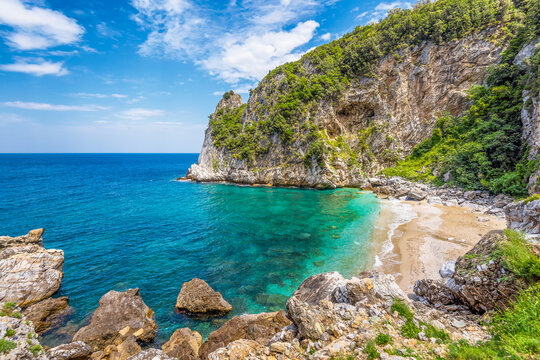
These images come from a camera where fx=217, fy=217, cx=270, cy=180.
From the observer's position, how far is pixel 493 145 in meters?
28.1

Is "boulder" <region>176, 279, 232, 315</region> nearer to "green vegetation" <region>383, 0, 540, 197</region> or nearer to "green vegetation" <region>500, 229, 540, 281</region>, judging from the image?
"green vegetation" <region>500, 229, 540, 281</region>

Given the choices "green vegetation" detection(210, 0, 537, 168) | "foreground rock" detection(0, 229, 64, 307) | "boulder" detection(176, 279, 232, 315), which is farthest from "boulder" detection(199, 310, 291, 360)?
"green vegetation" detection(210, 0, 537, 168)

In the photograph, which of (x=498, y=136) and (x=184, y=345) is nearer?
(x=184, y=345)

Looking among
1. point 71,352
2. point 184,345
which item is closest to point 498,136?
point 184,345

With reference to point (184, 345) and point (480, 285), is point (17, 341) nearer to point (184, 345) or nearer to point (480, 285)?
point (184, 345)

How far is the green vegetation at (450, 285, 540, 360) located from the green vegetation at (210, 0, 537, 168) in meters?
40.7

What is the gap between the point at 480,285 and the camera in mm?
7625

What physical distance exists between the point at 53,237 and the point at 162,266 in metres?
14.1

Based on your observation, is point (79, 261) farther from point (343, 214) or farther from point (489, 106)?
point (489, 106)

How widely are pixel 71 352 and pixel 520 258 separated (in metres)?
16.9

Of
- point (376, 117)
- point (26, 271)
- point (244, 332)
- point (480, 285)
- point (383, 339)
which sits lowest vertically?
point (244, 332)

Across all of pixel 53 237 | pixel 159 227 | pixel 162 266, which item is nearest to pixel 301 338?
pixel 162 266

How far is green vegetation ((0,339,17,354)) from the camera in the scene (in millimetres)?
7049

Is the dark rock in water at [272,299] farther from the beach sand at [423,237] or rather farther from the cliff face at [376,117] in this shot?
the cliff face at [376,117]
